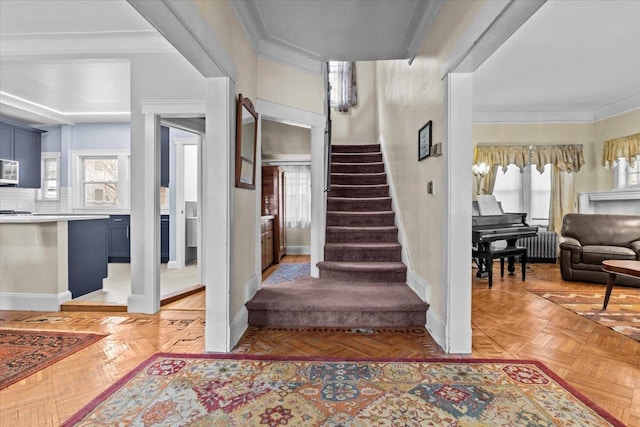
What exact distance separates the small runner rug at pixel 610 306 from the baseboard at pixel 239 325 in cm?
326

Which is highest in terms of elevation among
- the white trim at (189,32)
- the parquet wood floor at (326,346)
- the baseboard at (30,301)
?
the white trim at (189,32)

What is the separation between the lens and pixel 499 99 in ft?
18.2

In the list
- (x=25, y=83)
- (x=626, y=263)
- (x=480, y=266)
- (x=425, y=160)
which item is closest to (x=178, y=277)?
(x=25, y=83)

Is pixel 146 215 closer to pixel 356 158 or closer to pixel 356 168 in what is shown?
pixel 356 168

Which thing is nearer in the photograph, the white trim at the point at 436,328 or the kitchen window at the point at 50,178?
the white trim at the point at 436,328

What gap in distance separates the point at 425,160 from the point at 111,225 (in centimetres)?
602

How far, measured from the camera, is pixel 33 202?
21.6ft

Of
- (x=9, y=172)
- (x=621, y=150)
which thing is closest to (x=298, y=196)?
(x=9, y=172)

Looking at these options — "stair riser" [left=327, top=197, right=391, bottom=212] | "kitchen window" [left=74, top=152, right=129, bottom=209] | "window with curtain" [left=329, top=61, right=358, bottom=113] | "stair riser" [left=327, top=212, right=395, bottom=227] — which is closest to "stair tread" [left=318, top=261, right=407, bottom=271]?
"stair riser" [left=327, top=212, right=395, bottom=227]

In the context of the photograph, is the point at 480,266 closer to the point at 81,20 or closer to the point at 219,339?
the point at 219,339

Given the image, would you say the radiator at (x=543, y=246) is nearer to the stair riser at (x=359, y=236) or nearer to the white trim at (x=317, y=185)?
the stair riser at (x=359, y=236)

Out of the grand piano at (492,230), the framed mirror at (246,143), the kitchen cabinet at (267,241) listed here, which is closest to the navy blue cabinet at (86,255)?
the kitchen cabinet at (267,241)

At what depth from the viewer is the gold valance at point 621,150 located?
535 centimetres

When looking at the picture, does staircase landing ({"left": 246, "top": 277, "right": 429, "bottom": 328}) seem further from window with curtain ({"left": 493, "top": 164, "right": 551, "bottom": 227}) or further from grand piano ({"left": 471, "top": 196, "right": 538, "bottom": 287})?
window with curtain ({"left": 493, "top": 164, "right": 551, "bottom": 227})
